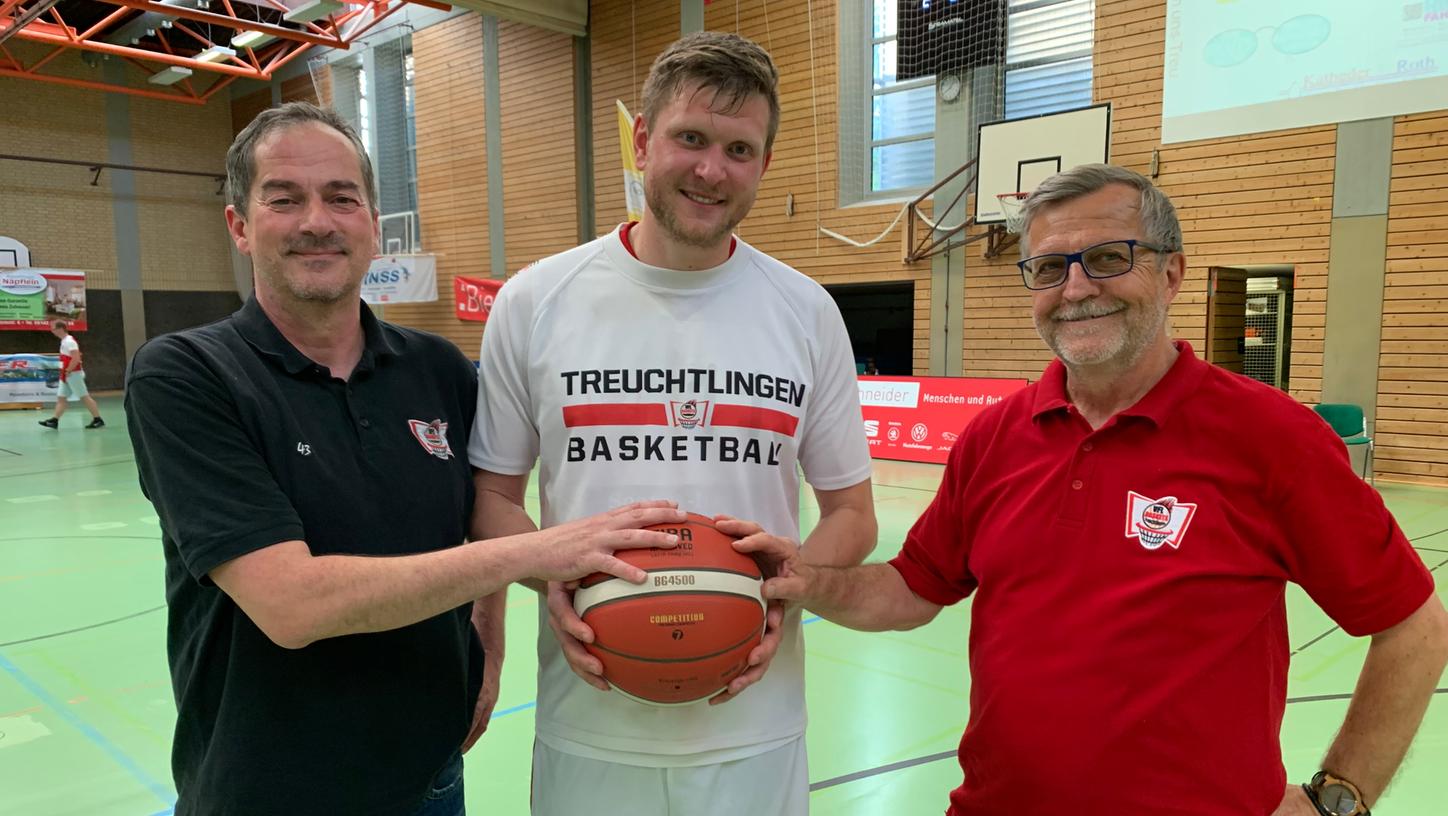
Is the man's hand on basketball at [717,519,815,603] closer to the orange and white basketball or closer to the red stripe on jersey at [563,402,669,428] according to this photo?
the orange and white basketball

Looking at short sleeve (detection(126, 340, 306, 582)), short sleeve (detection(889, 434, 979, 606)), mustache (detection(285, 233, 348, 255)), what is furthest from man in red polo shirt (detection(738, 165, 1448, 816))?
mustache (detection(285, 233, 348, 255))

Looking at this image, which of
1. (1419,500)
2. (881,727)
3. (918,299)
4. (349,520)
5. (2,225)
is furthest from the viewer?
(2,225)

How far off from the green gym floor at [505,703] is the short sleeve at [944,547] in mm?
918

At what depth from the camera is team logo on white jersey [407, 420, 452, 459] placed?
161 centimetres

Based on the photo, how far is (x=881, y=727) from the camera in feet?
11.4

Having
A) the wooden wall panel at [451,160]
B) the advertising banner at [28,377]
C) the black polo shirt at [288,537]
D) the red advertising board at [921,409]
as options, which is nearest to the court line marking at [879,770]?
the black polo shirt at [288,537]

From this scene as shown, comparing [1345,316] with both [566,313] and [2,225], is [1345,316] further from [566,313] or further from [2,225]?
[2,225]

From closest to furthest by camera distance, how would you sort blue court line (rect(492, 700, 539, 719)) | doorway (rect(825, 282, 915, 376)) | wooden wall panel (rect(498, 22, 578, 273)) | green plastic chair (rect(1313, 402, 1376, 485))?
1. blue court line (rect(492, 700, 539, 719))
2. green plastic chair (rect(1313, 402, 1376, 485))
3. doorway (rect(825, 282, 915, 376))
4. wooden wall panel (rect(498, 22, 578, 273))

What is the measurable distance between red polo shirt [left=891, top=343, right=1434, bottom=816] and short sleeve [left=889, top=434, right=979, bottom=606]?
0.20 metres

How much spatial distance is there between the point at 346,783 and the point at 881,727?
2.43m

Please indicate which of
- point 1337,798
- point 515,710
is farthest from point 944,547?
point 515,710

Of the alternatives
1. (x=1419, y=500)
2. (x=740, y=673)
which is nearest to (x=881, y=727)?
(x=740, y=673)

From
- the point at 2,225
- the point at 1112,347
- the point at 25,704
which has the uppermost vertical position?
the point at 2,225

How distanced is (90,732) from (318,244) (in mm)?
2997
